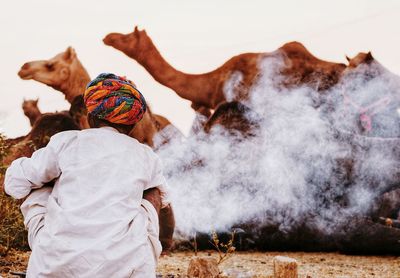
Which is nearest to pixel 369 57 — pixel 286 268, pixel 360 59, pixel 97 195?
pixel 360 59

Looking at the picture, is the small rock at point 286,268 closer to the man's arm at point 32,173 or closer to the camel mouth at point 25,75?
the man's arm at point 32,173

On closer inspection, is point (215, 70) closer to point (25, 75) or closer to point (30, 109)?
point (25, 75)

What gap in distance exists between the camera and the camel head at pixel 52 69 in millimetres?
8695

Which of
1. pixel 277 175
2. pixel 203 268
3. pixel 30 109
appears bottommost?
pixel 203 268

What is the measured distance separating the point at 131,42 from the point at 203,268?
546 centimetres

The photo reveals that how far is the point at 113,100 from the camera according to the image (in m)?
2.60

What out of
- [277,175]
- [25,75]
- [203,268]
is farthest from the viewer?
[25,75]

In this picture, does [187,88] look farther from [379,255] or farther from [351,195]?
[379,255]

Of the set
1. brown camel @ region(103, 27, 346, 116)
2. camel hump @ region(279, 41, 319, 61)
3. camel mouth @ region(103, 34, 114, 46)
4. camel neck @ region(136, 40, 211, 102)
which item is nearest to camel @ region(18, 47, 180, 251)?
camel neck @ region(136, 40, 211, 102)

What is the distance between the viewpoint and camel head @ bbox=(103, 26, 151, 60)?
28.2ft

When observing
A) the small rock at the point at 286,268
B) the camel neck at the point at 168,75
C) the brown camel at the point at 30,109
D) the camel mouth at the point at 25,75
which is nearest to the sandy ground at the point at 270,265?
the small rock at the point at 286,268

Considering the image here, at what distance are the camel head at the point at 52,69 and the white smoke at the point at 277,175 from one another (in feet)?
9.87

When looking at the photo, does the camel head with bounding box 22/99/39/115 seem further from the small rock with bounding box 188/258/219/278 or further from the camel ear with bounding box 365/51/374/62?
the small rock with bounding box 188/258/219/278

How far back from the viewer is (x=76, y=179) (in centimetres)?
245
